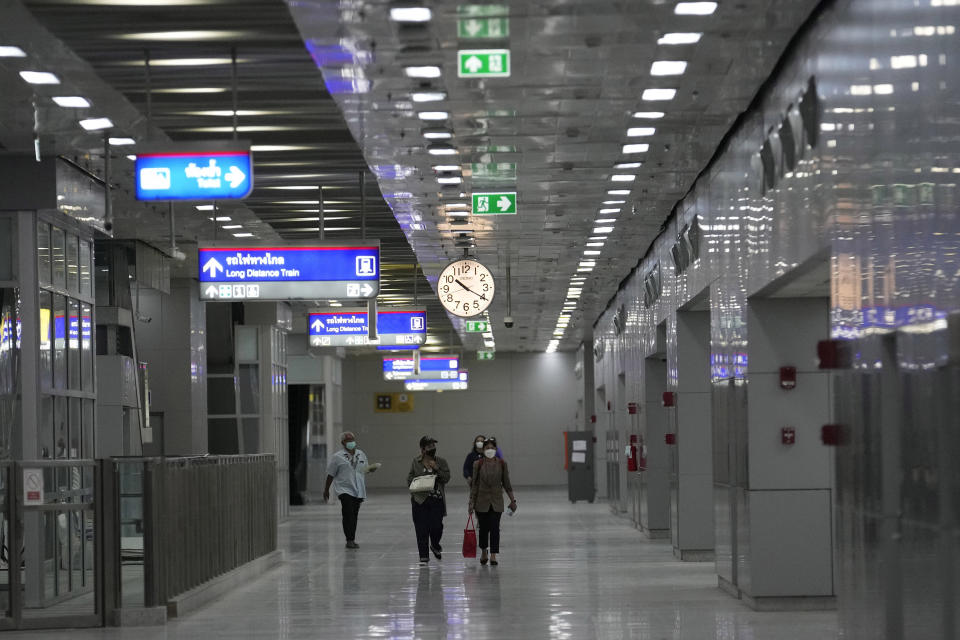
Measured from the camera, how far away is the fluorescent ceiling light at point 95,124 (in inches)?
520

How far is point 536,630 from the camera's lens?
1184cm

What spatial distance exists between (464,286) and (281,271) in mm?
3777

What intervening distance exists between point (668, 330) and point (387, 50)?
9972 mm

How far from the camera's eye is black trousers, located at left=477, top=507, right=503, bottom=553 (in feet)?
59.2

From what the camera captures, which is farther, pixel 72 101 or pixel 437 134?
pixel 437 134

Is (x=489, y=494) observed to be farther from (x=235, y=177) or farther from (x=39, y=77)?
(x=39, y=77)

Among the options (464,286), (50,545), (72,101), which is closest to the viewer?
(72,101)

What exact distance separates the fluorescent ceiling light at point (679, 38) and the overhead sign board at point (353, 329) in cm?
1492

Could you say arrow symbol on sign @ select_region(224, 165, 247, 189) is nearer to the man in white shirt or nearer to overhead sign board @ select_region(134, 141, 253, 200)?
overhead sign board @ select_region(134, 141, 253, 200)

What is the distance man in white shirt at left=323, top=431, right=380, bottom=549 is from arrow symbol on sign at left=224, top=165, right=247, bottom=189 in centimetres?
983

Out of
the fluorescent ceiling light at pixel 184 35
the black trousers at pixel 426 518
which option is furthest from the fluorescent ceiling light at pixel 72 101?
the black trousers at pixel 426 518

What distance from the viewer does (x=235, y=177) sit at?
39.7 feet

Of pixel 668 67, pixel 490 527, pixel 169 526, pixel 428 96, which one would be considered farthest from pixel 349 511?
pixel 668 67

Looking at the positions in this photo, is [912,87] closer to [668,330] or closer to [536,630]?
[536,630]
